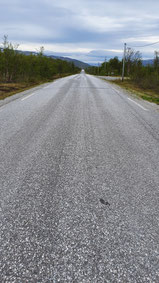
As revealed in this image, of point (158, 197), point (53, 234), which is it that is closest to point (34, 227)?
point (53, 234)

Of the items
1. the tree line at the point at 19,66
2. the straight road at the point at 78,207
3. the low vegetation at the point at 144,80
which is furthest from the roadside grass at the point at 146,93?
the tree line at the point at 19,66

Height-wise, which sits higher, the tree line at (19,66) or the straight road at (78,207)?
the tree line at (19,66)

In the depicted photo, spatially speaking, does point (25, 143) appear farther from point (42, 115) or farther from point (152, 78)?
point (152, 78)

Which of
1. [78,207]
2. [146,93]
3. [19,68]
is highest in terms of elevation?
[19,68]

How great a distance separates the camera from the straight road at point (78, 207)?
5.69ft

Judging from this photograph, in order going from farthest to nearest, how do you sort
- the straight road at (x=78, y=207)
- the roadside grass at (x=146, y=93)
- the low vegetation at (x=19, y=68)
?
the low vegetation at (x=19, y=68) → the roadside grass at (x=146, y=93) → the straight road at (x=78, y=207)

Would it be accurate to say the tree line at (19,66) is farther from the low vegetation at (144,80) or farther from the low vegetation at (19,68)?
the low vegetation at (144,80)

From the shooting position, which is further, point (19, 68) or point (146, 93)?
point (19, 68)

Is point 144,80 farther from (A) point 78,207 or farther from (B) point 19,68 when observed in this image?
(A) point 78,207

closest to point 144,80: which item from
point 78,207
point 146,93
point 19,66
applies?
point 146,93

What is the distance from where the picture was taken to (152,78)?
21.6 meters

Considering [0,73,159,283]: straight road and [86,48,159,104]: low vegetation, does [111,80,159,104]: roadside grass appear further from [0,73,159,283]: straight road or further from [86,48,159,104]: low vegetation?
[0,73,159,283]: straight road

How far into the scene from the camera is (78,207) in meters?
2.48

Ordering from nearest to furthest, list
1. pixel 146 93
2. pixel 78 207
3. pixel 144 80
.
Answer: pixel 78 207
pixel 146 93
pixel 144 80
